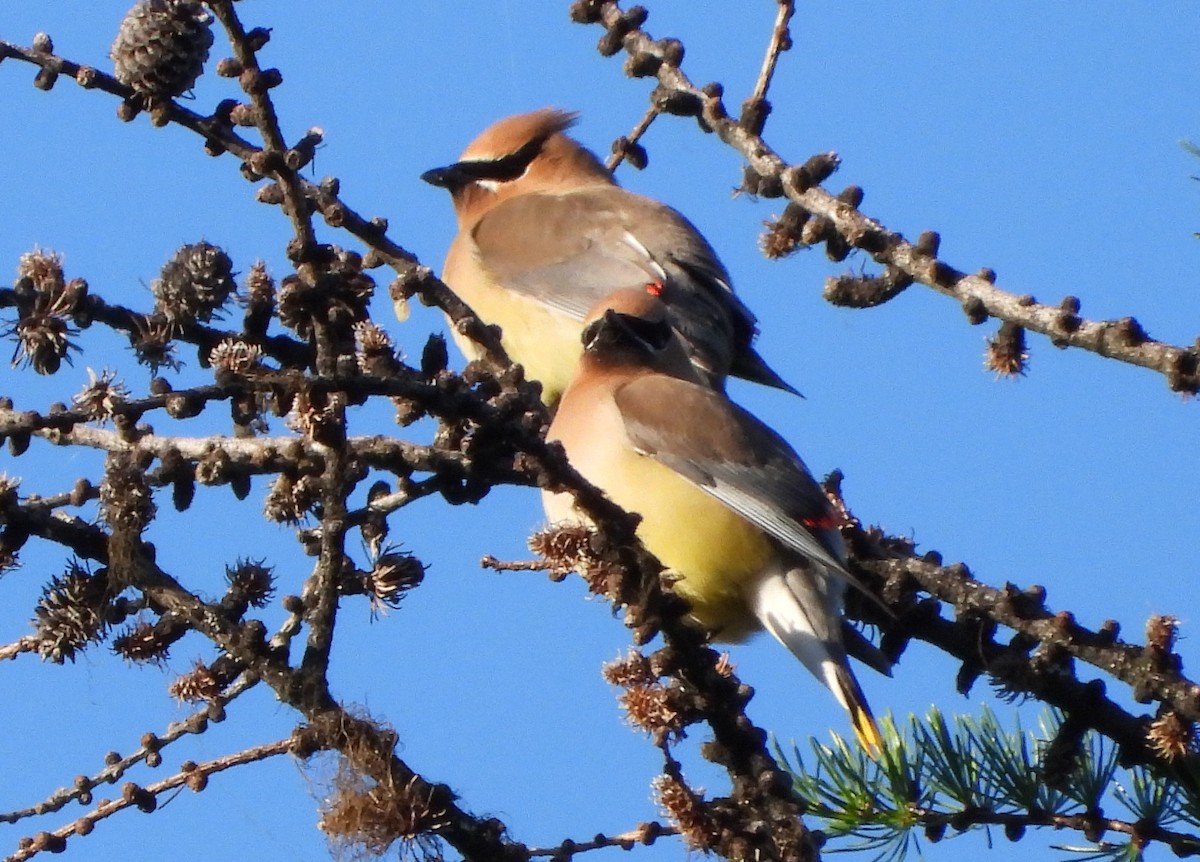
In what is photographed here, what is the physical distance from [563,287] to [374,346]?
2696mm

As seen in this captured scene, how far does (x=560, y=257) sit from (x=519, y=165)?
3.23 ft

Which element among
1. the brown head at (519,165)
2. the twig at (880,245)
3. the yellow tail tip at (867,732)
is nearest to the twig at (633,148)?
the twig at (880,245)

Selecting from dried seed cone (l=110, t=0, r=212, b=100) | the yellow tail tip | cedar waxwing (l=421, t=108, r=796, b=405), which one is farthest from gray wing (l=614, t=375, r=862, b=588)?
dried seed cone (l=110, t=0, r=212, b=100)

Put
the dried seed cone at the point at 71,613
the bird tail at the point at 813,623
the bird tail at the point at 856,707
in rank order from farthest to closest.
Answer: the bird tail at the point at 813,623 < the bird tail at the point at 856,707 < the dried seed cone at the point at 71,613

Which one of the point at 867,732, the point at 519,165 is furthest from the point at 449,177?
Answer: the point at 867,732

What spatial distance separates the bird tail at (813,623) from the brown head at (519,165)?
266cm

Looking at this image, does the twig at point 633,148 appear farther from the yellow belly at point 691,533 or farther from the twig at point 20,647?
the twig at point 20,647

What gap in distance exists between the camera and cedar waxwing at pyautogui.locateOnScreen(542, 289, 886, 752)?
3373 millimetres

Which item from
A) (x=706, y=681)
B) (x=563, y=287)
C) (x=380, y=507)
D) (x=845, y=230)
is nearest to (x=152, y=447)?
(x=380, y=507)

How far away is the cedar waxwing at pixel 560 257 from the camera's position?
15.6 ft

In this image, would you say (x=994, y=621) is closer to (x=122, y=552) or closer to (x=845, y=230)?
(x=845, y=230)

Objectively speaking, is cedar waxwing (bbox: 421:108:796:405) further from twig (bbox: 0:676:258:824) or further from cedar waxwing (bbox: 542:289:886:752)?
twig (bbox: 0:676:258:824)

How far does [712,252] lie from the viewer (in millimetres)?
5305

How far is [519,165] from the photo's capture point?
5961mm
